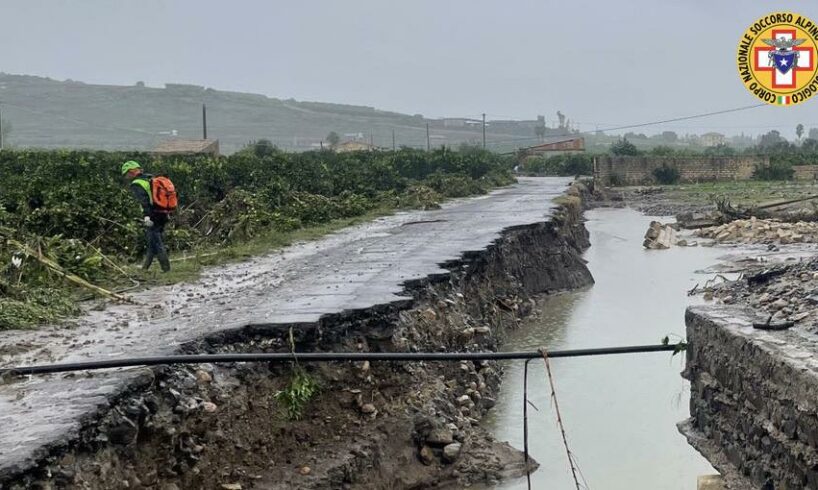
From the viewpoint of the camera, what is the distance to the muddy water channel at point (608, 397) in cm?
707

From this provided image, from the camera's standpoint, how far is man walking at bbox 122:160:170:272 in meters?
10.3

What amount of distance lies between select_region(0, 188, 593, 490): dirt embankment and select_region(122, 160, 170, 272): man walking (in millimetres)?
3604

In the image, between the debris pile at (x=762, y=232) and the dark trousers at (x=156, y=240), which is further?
the debris pile at (x=762, y=232)

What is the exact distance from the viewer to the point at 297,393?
19.5 feet

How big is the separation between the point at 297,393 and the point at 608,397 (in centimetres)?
405

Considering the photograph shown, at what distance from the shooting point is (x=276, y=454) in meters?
5.64

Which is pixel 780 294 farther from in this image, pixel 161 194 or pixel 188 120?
pixel 188 120

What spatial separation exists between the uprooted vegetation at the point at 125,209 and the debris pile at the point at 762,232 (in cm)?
771

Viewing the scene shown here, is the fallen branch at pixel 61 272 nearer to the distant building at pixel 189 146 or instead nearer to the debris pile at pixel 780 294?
the debris pile at pixel 780 294

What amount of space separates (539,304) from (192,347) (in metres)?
8.54

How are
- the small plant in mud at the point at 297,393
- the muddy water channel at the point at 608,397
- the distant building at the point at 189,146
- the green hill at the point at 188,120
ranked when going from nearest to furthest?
the small plant in mud at the point at 297,393, the muddy water channel at the point at 608,397, the distant building at the point at 189,146, the green hill at the point at 188,120

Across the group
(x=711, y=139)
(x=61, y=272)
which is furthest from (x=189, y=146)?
(x=711, y=139)

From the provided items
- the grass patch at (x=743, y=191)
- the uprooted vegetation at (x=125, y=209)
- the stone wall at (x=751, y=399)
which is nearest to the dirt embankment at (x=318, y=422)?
the stone wall at (x=751, y=399)

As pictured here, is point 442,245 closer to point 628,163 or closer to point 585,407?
point 585,407
